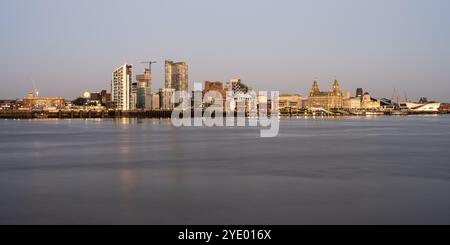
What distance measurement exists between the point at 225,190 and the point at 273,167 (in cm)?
516

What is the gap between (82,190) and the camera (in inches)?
508

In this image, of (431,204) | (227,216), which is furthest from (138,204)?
(431,204)

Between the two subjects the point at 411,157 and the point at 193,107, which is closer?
the point at 411,157

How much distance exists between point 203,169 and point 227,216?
7.67 metres

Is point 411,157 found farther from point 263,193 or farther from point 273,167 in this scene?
point 263,193

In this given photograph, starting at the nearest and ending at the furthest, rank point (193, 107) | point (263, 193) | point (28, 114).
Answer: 1. point (263, 193)
2. point (28, 114)
3. point (193, 107)

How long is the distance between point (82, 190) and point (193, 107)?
510ft

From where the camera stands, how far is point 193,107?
168000 millimetres

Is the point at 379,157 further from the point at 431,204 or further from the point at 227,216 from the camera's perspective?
the point at 227,216

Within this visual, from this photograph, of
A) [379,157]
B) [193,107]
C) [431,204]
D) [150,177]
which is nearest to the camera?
[431,204]

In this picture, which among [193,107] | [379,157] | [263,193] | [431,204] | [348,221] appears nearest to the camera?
[348,221]
